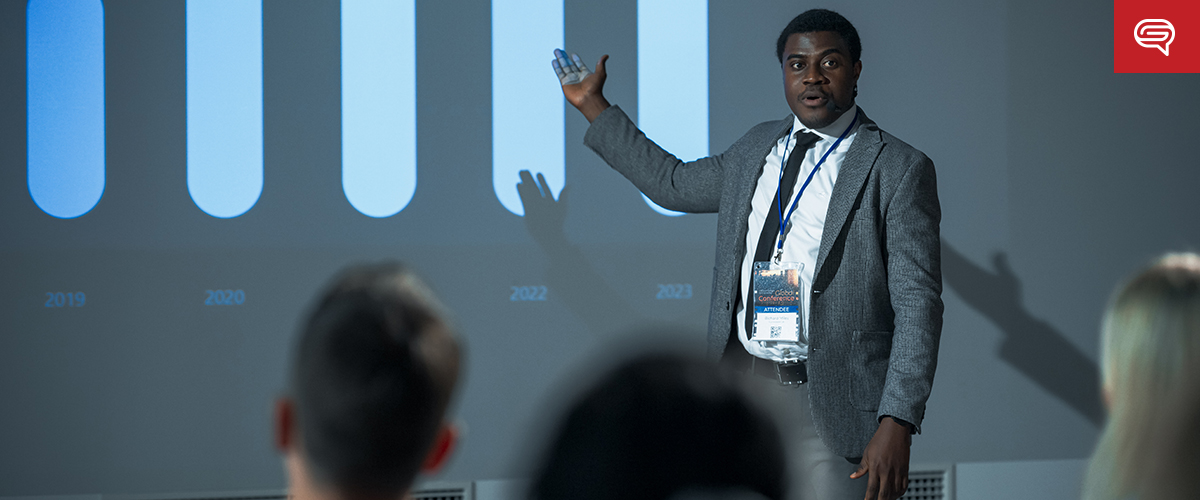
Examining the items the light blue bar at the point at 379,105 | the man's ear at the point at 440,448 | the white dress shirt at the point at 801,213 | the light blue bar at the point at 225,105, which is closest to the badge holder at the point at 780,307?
the white dress shirt at the point at 801,213

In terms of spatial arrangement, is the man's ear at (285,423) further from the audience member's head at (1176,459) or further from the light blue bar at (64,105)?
the light blue bar at (64,105)

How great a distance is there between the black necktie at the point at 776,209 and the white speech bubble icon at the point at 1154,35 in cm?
186

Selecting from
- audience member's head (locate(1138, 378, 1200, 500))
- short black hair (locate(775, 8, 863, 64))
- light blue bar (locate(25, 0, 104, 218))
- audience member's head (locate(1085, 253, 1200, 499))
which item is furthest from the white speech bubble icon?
light blue bar (locate(25, 0, 104, 218))

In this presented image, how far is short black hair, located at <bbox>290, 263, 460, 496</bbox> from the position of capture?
2.27 feet

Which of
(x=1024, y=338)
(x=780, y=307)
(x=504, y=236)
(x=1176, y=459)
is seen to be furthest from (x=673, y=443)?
(x=1024, y=338)

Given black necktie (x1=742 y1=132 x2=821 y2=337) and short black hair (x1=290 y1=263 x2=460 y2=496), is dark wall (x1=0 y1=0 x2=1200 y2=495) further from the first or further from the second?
short black hair (x1=290 y1=263 x2=460 y2=496)

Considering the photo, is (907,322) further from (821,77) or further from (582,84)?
(582,84)

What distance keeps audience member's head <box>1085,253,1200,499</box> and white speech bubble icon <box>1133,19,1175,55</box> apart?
237cm

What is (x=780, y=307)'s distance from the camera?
1632mm

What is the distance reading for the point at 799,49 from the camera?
1755 millimetres

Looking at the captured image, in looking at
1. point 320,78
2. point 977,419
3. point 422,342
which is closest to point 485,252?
point 320,78

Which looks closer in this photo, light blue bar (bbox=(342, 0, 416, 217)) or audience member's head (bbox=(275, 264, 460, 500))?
audience member's head (bbox=(275, 264, 460, 500))

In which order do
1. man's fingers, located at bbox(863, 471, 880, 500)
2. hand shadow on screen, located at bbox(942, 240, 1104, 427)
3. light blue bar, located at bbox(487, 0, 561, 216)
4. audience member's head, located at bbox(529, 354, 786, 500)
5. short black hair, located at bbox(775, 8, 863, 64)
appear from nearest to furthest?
audience member's head, located at bbox(529, 354, 786, 500) → man's fingers, located at bbox(863, 471, 880, 500) → short black hair, located at bbox(775, 8, 863, 64) → light blue bar, located at bbox(487, 0, 561, 216) → hand shadow on screen, located at bbox(942, 240, 1104, 427)

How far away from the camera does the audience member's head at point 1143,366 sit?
87cm
